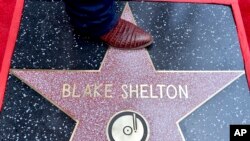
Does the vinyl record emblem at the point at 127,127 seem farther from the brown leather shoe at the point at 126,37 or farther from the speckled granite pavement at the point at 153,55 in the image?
the brown leather shoe at the point at 126,37

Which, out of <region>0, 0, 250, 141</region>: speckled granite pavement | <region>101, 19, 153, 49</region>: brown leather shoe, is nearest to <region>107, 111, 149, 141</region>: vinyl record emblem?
<region>0, 0, 250, 141</region>: speckled granite pavement

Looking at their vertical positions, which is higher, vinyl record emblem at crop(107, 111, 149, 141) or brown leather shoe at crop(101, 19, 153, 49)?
brown leather shoe at crop(101, 19, 153, 49)

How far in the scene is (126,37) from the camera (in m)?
1.10

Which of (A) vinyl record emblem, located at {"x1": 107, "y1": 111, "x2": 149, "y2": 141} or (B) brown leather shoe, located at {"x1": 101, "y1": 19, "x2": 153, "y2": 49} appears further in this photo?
(B) brown leather shoe, located at {"x1": 101, "y1": 19, "x2": 153, "y2": 49}

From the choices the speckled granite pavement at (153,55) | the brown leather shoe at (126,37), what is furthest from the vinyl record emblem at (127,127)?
the brown leather shoe at (126,37)

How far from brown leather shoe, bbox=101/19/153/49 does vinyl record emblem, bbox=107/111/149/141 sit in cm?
22

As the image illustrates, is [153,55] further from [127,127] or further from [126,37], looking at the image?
[127,127]

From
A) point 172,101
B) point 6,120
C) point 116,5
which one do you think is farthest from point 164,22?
point 6,120

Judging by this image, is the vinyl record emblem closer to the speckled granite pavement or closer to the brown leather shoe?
the speckled granite pavement

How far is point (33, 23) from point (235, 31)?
66 cm

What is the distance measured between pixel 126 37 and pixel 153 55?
0.10m

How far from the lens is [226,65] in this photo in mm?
1105

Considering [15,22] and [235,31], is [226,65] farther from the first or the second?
[15,22]

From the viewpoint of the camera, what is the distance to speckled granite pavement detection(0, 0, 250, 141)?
3.28ft
